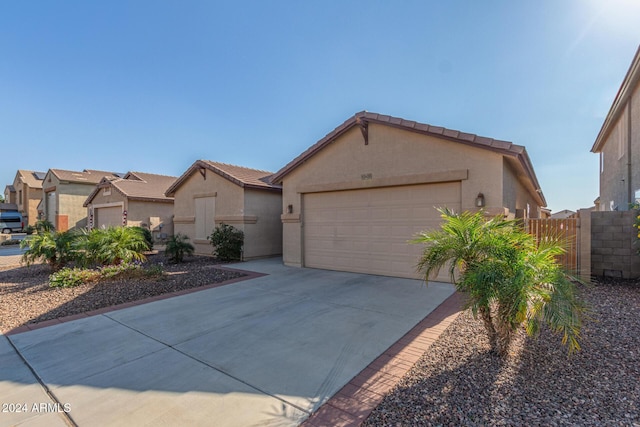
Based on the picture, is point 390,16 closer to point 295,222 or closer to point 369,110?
point 369,110

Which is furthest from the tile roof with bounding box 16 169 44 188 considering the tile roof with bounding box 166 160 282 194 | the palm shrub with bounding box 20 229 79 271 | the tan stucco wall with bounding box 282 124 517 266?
the tan stucco wall with bounding box 282 124 517 266

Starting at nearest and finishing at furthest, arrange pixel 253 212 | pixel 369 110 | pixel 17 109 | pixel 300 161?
pixel 369 110, pixel 300 161, pixel 253 212, pixel 17 109

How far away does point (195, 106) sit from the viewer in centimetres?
1502

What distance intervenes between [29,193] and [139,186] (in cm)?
2710

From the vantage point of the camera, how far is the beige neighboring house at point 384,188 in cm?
739

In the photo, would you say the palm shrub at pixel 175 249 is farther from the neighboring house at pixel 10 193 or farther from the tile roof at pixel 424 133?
the neighboring house at pixel 10 193

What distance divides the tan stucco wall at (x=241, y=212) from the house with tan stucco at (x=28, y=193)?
32129 millimetres

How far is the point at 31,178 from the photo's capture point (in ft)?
121

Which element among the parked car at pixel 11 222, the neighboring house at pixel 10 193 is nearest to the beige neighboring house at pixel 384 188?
the parked car at pixel 11 222

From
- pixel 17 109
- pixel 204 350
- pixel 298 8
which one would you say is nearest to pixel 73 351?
pixel 204 350

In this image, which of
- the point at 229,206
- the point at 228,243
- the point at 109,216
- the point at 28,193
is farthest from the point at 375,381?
the point at 28,193

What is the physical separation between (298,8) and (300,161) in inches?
182

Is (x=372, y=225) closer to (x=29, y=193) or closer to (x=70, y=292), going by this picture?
(x=70, y=292)

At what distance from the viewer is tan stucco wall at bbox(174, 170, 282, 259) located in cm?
1271
